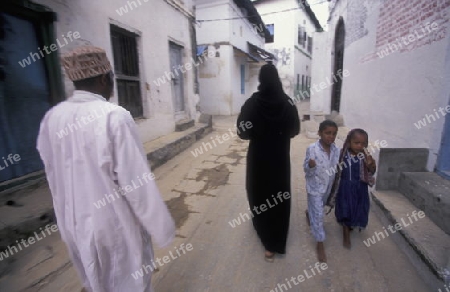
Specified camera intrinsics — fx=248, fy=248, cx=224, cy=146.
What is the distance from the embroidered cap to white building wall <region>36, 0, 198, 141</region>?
2559mm

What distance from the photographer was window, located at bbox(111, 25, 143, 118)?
462 cm

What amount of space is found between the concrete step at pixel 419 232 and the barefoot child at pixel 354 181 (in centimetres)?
39

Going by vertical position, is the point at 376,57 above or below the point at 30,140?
above

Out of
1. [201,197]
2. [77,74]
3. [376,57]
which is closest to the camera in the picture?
[77,74]

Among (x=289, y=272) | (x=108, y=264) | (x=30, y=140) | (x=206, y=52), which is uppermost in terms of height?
(x=206, y=52)

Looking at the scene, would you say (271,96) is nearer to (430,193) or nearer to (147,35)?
(430,193)

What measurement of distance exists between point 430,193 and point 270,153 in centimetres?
159

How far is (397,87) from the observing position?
12.9 ft

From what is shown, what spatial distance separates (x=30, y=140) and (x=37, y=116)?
316 millimetres

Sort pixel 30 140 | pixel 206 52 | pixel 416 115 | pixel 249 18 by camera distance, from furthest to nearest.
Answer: pixel 249 18, pixel 206 52, pixel 416 115, pixel 30 140

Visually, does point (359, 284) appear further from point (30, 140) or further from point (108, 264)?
point (30, 140)

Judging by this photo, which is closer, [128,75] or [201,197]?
[201,197]

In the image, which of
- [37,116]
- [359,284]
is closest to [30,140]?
[37,116]

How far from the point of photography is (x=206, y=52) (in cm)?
1195
